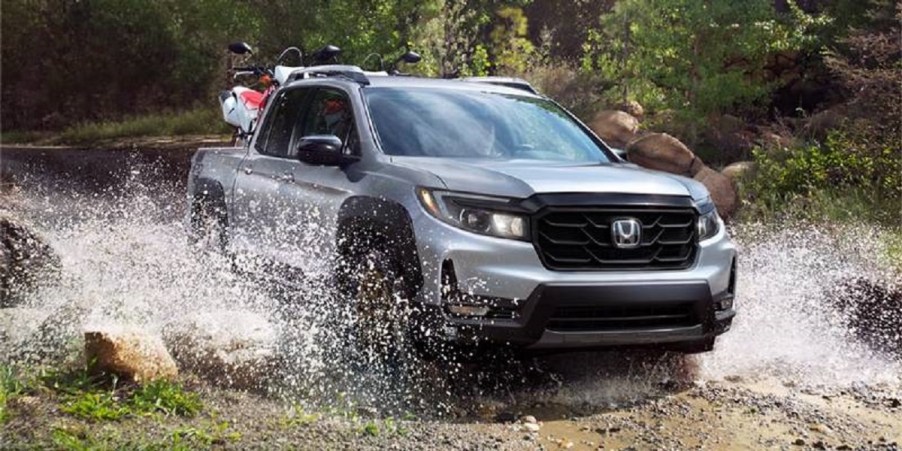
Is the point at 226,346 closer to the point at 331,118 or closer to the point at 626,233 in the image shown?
the point at 331,118

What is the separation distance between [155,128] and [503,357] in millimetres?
24131

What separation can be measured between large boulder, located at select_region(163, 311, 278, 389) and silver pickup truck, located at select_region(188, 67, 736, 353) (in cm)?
45

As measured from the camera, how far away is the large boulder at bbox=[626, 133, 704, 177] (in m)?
16.4

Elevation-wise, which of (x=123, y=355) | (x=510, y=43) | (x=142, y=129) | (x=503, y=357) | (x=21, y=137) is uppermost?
(x=123, y=355)

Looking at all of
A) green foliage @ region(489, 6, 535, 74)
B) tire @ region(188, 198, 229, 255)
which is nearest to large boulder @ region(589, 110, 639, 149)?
green foliage @ region(489, 6, 535, 74)

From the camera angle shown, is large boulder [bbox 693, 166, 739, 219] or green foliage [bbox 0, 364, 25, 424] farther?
large boulder [bbox 693, 166, 739, 219]

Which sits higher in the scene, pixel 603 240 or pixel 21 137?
pixel 603 240

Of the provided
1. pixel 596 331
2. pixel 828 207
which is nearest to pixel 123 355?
pixel 596 331

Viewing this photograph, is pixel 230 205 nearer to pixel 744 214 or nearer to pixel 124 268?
pixel 124 268

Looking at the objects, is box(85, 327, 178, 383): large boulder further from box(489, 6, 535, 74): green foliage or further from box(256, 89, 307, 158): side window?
box(489, 6, 535, 74): green foliage

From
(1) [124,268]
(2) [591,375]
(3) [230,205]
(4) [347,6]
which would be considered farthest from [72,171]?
(2) [591,375]

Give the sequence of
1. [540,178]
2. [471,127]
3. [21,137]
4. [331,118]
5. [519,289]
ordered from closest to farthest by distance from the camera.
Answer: [519,289] → [540,178] → [471,127] → [331,118] → [21,137]

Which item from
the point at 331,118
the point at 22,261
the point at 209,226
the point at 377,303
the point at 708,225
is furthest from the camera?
the point at 209,226

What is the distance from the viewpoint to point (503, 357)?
5.97 meters
